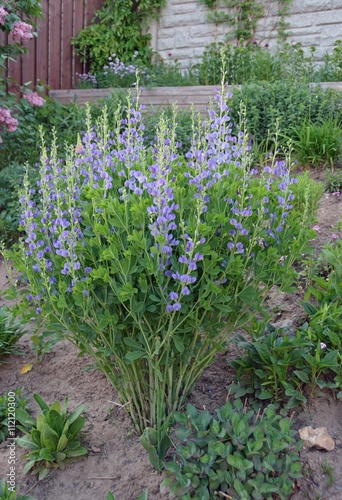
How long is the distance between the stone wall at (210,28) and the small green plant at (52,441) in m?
6.69

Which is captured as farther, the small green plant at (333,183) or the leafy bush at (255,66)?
the leafy bush at (255,66)

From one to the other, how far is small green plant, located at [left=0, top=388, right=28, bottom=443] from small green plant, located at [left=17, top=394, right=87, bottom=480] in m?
0.20

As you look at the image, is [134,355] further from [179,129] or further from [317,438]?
[179,129]

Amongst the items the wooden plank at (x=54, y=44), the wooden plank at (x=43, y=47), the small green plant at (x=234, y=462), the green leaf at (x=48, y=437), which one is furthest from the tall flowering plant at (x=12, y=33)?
the small green plant at (x=234, y=462)

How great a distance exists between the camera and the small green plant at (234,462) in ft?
5.99

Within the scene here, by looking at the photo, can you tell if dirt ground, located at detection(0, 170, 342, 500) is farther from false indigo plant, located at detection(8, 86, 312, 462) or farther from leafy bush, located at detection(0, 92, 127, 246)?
leafy bush, located at detection(0, 92, 127, 246)

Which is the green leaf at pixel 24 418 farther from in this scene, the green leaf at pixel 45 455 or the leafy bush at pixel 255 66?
the leafy bush at pixel 255 66

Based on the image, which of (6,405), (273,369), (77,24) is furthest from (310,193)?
(77,24)

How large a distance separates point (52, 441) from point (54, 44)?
Result: 21.4 ft

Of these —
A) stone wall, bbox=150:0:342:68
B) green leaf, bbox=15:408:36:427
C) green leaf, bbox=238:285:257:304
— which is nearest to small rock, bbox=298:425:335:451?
green leaf, bbox=238:285:257:304

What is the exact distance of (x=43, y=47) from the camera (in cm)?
707

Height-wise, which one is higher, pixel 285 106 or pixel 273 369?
pixel 285 106

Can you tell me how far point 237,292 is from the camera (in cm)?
209

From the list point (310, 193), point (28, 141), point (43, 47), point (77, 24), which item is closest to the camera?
point (310, 193)
